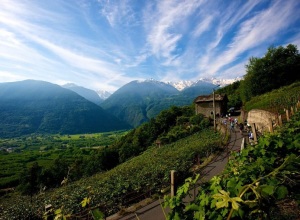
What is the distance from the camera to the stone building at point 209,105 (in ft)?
186

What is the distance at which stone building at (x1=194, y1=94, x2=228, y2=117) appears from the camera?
56562 mm

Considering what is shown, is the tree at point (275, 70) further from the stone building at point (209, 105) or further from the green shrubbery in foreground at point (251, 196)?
the green shrubbery in foreground at point (251, 196)

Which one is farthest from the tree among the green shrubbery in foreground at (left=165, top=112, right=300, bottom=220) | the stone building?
the green shrubbery in foreground at (left=165, top=112, right=300, bottom=220)

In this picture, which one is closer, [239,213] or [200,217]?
[239,213]

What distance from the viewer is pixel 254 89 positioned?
53.5 meters

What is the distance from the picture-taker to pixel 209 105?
187 feet

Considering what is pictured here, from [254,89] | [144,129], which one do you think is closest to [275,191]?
[254,89]

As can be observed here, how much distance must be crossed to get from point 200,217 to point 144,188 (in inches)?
516

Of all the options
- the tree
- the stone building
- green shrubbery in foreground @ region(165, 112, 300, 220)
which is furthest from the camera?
the stone building

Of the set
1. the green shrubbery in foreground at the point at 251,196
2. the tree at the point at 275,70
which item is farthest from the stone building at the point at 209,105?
the green shrubbery in foreground at the point at 251,196

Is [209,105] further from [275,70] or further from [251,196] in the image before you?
[251,196]

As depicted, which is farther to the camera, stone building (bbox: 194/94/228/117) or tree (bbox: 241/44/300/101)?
stone building (bbox: 194/94/228/117)

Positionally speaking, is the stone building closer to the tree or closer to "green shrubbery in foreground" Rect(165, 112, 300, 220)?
the tree

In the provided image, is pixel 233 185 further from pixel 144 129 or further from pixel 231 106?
pixel 144 129
